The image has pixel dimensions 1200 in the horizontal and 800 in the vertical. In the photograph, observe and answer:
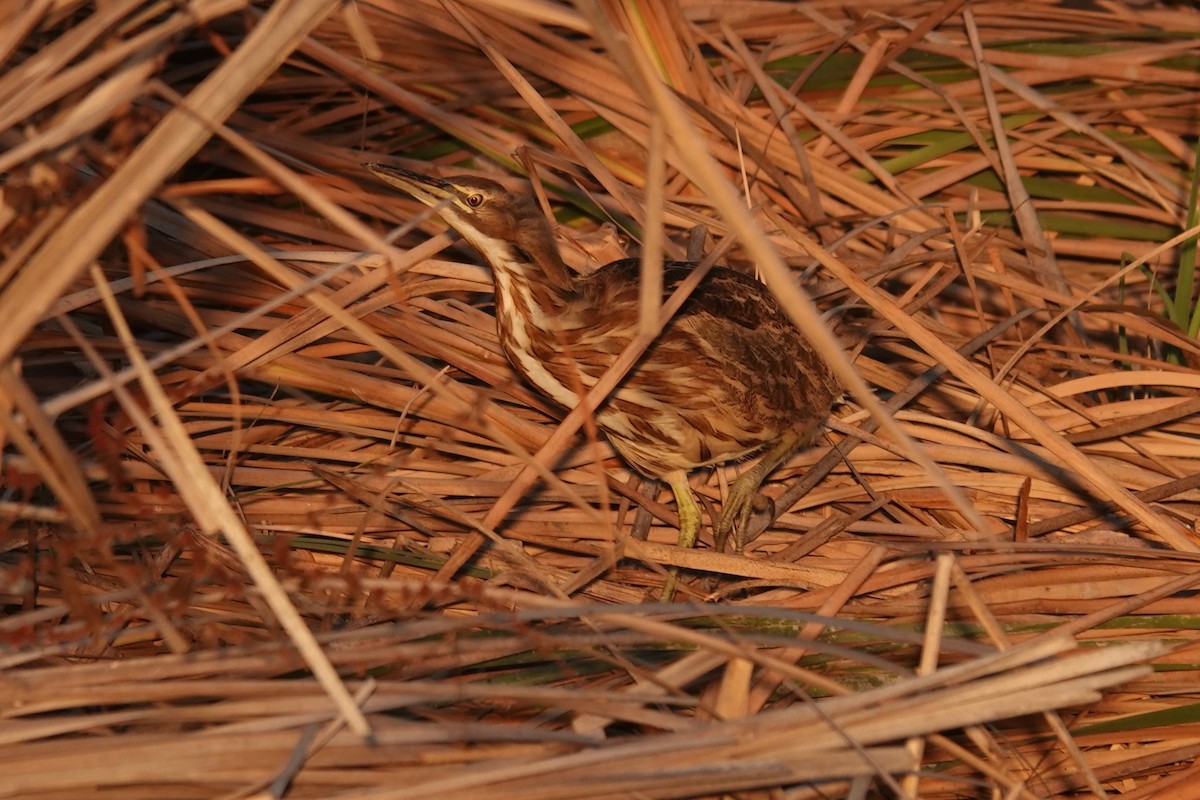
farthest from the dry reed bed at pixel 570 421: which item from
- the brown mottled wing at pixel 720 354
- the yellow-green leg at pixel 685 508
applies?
the brown mottled wing at pixel 720 354

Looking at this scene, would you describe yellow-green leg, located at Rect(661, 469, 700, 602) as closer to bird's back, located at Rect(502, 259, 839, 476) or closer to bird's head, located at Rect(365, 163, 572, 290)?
bird's back, located at Rect(502, 259, 839, 476)

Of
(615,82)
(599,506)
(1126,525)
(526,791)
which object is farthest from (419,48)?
(526,791)

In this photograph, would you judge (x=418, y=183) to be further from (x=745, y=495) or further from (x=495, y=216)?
(x=745, y=495)

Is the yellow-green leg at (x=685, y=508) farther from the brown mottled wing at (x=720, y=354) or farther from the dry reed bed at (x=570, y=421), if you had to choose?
the brown mottled wing at (x=720, y=354)

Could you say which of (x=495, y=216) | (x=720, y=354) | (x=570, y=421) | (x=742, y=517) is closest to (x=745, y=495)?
(x=742, y=517)

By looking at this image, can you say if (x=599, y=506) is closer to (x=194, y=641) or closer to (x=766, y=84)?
(x=194, y=641)

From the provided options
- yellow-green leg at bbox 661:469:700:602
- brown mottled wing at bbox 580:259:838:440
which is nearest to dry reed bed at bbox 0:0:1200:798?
yellow-green leg at bbox 661:469:700:602
